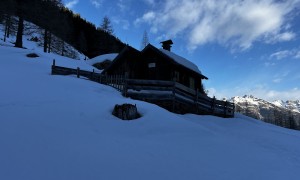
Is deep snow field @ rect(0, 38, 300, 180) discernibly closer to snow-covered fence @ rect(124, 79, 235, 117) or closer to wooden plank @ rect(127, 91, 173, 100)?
wooden plank @ rect(127, 91, 173, 100)

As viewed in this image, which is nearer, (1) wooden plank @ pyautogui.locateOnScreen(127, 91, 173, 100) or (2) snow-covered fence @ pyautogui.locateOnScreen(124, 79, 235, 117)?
(1) wooden plank @ pyautogui.locateOnScreen(127, 91, 173, 100)

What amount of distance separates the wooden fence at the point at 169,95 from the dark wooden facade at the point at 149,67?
631cm

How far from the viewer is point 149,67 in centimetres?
2908

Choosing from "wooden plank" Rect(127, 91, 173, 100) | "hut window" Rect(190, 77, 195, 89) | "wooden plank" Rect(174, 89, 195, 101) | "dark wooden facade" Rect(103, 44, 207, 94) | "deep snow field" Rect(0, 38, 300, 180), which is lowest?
"deep snow field" Rect(0, 38, 300, 180)

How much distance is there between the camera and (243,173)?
23.3ft

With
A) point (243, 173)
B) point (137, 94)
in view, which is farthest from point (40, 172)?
point (137, 94)

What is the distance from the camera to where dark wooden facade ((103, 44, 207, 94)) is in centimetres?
2770

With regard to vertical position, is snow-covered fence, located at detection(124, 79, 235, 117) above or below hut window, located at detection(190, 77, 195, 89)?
below

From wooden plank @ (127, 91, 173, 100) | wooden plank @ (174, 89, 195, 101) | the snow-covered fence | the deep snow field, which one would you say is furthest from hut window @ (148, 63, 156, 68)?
the deep snow field

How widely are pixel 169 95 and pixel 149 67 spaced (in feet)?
38.6

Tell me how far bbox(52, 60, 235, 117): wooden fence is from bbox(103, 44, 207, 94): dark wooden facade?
6313 mm

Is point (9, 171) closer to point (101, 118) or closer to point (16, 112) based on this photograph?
point (16, 112)

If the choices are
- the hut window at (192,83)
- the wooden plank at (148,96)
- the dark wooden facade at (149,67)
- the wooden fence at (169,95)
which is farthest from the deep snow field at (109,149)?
the hut window at (192,83)

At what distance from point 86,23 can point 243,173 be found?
259ft
